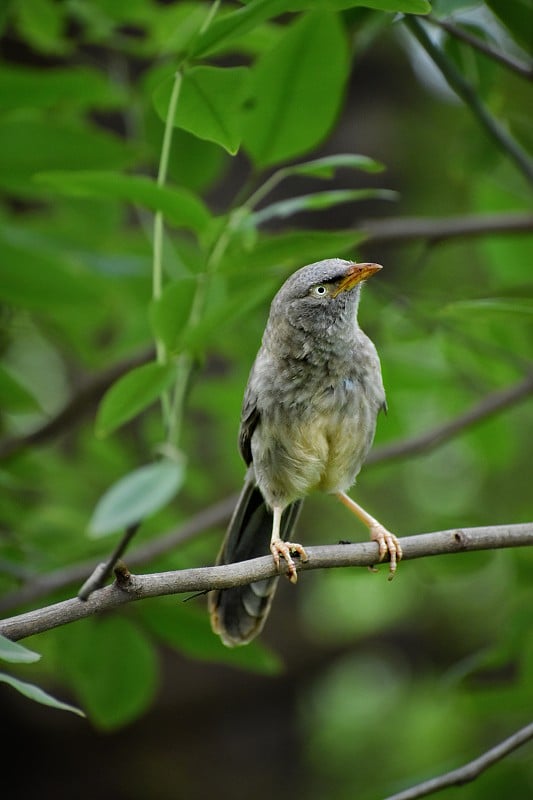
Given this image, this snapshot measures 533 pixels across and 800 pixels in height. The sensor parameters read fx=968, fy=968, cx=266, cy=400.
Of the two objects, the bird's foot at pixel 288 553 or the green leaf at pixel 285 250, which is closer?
the bird's foot at pixel 288 553

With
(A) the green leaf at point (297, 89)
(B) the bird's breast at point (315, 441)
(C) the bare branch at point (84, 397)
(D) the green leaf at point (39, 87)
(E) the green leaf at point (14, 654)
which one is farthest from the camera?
(C) the bare branch at point (84, 397)

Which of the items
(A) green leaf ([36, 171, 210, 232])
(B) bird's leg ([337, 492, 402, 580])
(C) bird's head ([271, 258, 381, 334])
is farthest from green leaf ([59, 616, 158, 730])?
(A) green leaf ([36, 171, 210, 232])

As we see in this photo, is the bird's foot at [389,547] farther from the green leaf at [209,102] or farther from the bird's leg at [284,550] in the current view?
the green leaf at [209,102]

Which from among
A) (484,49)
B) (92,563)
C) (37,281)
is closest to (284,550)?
(92,563)

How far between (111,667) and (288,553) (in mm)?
1131

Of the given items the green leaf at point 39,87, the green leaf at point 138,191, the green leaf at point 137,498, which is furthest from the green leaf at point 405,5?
the green leaf at point 39,87

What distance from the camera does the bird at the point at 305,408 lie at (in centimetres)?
263

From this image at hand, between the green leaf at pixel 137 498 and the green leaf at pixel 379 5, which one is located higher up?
the green leaf at pixel 379 5

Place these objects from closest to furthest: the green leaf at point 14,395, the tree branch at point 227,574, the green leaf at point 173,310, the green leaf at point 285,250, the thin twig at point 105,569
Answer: the tree branch at point 227,574, the thin twig at point 105,569, the green leaf at point 173,310, the green leaf at point 285,250, the green leaf at point 14,395

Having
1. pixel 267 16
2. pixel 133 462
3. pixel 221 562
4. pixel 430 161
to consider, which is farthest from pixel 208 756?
pixel 267 16

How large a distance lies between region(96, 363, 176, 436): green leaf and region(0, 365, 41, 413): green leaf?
0.80m

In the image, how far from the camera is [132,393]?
244 centimetres

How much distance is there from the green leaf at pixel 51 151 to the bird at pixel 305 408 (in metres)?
1.03

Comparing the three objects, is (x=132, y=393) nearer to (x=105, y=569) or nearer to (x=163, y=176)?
(x=105, y=569)
